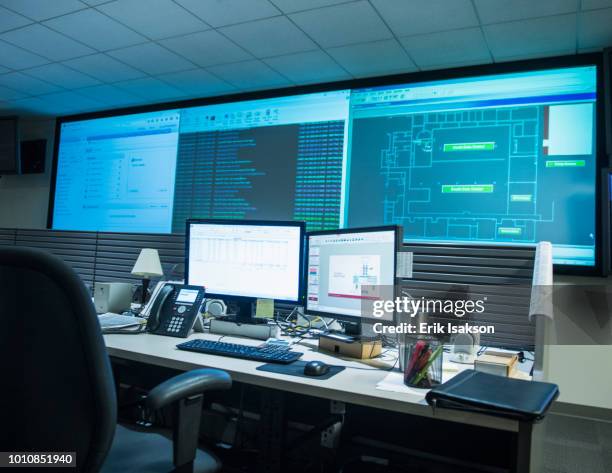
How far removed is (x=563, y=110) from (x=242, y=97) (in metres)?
2.17

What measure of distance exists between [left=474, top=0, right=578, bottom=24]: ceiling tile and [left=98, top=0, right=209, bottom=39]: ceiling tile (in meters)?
1.48

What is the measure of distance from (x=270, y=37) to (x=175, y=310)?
1.70 m

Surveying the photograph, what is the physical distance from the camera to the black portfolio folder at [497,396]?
0.94 metres

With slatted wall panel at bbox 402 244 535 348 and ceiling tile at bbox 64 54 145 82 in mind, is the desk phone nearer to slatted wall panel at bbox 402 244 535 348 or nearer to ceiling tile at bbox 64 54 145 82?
slatted wall panel at bbox 402 244 535 348

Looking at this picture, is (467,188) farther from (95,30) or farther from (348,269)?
(95,30)

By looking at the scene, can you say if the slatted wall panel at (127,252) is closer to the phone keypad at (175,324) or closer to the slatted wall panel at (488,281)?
the phone keypad at (175,324)

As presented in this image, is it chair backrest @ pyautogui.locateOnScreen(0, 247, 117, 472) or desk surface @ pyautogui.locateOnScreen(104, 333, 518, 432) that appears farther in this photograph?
desk surface @ pyautogui.locateOnScreen(104, 333, 518, 432)

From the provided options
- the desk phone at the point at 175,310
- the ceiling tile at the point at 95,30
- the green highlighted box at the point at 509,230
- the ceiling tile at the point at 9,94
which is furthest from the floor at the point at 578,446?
the ceiling tile at the point at 9,94

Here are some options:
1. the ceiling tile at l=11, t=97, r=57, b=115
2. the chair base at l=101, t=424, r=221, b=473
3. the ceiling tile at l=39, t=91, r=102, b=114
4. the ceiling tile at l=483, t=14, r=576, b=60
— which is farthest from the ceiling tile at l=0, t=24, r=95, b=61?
the chair base at l=101, t=424, r=221, b=473

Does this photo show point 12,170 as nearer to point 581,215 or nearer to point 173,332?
point 173,332

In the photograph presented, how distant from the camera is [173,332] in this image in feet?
5.90

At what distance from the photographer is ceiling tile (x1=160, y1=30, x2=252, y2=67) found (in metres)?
2.75

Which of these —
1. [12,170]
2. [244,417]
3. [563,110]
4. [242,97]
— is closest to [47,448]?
[244,417]

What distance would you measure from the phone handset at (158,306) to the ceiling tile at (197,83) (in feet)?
6.14
